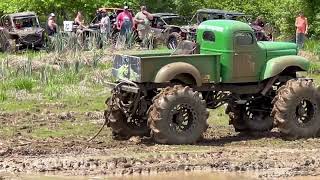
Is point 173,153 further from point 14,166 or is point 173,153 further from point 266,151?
point 14,166

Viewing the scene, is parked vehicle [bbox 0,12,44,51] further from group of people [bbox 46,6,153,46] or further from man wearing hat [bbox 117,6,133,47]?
man wearing hat [bbox 117,6,133,47]

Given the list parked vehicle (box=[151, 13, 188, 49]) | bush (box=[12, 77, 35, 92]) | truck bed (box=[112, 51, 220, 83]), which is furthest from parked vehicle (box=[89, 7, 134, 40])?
truck bed (box=[112, 51, 220, 83])

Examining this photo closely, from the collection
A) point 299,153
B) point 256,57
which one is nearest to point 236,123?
point 256,57

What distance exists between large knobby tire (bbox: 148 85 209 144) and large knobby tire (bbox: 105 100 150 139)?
863 millimetres

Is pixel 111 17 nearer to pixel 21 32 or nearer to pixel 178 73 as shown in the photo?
pixel 21 32

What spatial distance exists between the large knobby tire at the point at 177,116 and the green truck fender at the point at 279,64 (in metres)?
1.58

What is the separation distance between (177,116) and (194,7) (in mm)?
29257

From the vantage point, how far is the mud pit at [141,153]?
11.9 m

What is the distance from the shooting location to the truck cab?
14.2m

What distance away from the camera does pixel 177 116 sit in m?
13.5

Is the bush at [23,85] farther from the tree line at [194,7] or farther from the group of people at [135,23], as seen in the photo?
the tree line at [194,7]

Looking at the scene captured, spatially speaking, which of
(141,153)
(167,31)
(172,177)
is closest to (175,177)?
(172,177)

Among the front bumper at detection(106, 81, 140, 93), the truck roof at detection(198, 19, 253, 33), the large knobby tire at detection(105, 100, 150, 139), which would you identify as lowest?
the large knobby tire at detection(105, 100, 150, 139)

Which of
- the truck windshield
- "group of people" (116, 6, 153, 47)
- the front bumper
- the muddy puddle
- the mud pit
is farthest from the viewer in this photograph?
the truck windshield
